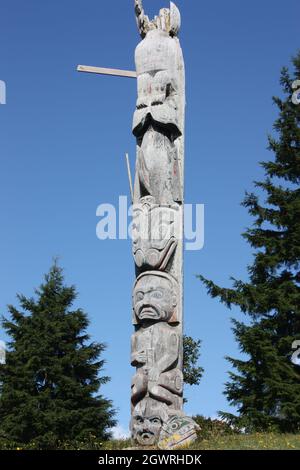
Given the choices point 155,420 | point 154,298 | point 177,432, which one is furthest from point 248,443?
point 154,298

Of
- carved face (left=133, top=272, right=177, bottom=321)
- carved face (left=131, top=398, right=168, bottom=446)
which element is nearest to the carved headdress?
carved face (left=133, top=272, right=177, bottom=321)

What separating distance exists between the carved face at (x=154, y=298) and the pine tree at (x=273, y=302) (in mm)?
6508

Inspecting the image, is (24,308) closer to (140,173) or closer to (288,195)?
(288,195)

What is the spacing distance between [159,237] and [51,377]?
1122 cm

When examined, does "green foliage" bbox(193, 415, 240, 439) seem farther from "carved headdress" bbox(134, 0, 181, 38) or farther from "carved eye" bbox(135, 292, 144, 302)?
"carved headdress" bbox(134, 0, 181, 38)

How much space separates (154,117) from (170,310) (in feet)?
12.0

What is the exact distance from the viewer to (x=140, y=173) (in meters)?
12.8

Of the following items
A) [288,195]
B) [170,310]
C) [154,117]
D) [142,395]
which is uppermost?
[288,195]

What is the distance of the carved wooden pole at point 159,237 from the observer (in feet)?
37.1

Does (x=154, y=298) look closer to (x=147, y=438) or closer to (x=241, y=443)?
(x=147, y=438)

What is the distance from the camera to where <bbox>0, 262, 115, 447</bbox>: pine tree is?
20875mm

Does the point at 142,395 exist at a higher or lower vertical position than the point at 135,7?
lower

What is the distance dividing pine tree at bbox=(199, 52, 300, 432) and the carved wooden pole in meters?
6.37
